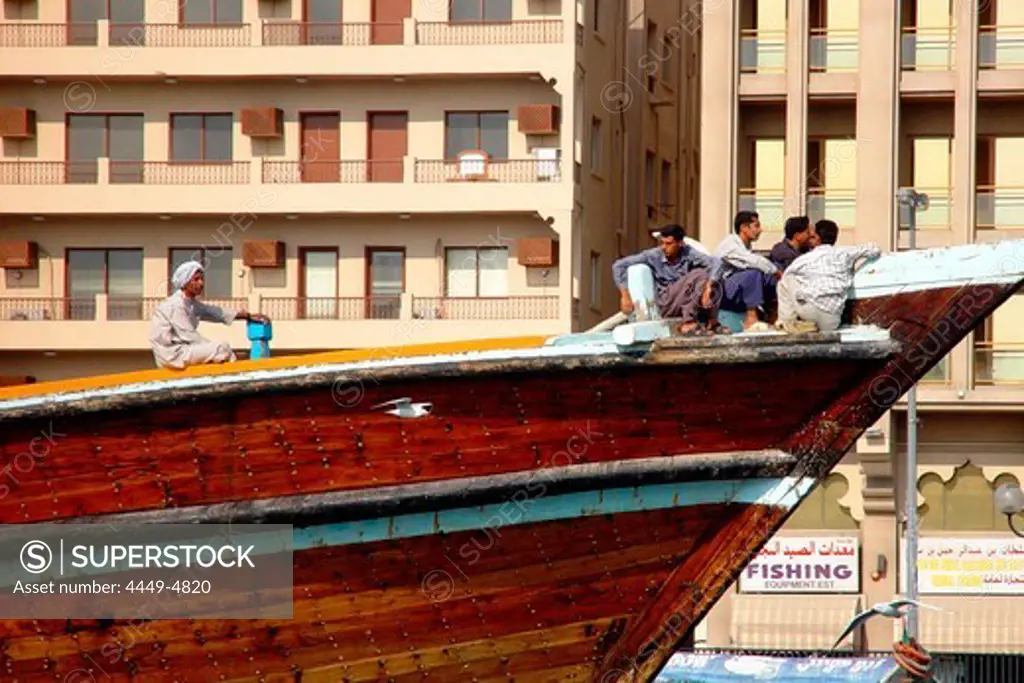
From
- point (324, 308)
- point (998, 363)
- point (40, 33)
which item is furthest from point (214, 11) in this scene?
point (998, 363)

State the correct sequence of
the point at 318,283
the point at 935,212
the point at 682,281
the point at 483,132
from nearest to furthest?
1. the point at 682,281
2. the point at 935,212
3. the point at 483,132
4. the point at 318,283

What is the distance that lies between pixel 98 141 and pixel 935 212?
12.5 m

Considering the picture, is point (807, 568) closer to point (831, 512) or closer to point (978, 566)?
point (831, 512)

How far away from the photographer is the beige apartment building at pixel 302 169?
35.5 m

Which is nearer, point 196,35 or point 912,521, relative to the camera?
point 912,521

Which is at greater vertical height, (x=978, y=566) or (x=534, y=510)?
(x=534, y=510)

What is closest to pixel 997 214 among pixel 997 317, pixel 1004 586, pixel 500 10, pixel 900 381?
pixel 997 317

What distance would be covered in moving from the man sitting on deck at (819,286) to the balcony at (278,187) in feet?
69.7

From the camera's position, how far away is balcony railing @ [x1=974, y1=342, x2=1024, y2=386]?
3494 cm

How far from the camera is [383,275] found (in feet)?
119

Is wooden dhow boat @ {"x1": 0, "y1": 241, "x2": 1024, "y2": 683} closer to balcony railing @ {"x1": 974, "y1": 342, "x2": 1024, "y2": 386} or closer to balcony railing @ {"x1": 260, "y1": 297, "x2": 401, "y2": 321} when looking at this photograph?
balcony railing @ {"x1": 974, "y1": 342, "x2": 1024, "y2": 386}

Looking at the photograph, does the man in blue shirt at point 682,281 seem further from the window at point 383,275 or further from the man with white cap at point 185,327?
the window at point 383,275

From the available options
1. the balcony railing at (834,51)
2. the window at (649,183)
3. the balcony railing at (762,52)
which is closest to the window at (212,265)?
the window at (649,183)

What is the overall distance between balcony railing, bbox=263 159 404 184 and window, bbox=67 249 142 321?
8.10ft
